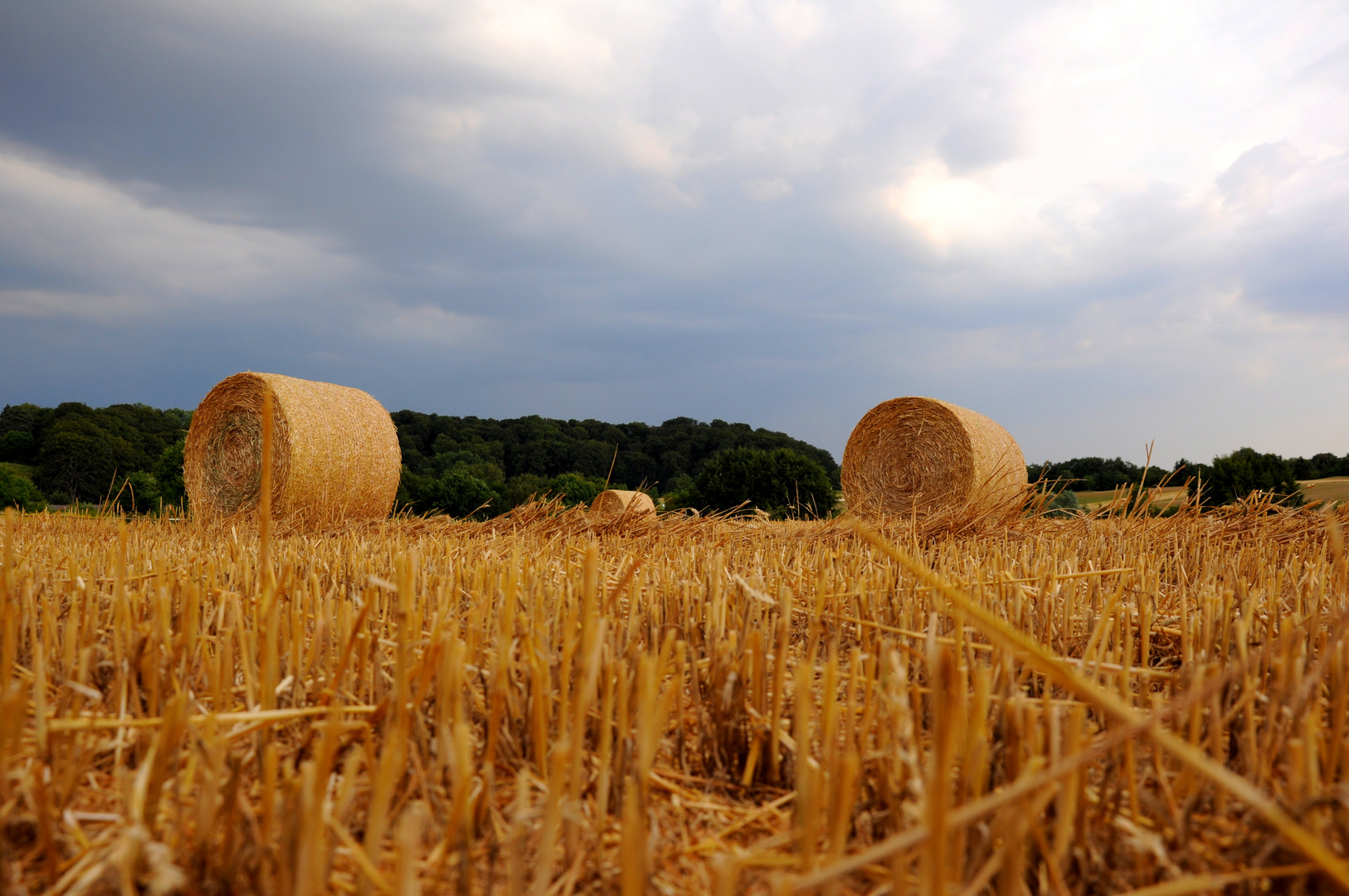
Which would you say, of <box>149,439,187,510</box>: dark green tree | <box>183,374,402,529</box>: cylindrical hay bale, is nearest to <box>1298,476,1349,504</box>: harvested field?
<box>183,374,402,529</box>: cylindrical hay bale

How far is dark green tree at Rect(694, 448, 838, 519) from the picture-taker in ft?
50.3

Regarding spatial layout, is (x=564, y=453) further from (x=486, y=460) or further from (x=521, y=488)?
(x=521, y=488)

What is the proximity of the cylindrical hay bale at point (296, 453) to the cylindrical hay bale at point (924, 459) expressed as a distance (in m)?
5.71

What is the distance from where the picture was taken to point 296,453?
787 cm

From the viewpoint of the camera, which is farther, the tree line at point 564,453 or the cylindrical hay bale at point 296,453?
the tree line at point 564,453

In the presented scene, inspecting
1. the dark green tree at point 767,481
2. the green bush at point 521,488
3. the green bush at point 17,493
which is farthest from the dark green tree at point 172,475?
the dark green tree at point 767,481

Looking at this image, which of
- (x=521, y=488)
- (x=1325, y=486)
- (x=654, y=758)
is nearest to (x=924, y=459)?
(x=654, y=758)

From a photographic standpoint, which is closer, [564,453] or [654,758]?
[654,758]

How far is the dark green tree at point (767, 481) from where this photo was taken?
50.3ft

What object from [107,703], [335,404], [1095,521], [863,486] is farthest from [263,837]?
[863,486]

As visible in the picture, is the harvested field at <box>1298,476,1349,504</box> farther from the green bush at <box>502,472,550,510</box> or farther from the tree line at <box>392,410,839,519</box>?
the green bush at <box>502,472,550,510</box>

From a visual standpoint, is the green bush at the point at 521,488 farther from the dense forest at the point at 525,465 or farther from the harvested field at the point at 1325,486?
the harvested field at the point at 1325,486

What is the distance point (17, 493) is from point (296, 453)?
11355 mm

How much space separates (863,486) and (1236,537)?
569 centimetres
